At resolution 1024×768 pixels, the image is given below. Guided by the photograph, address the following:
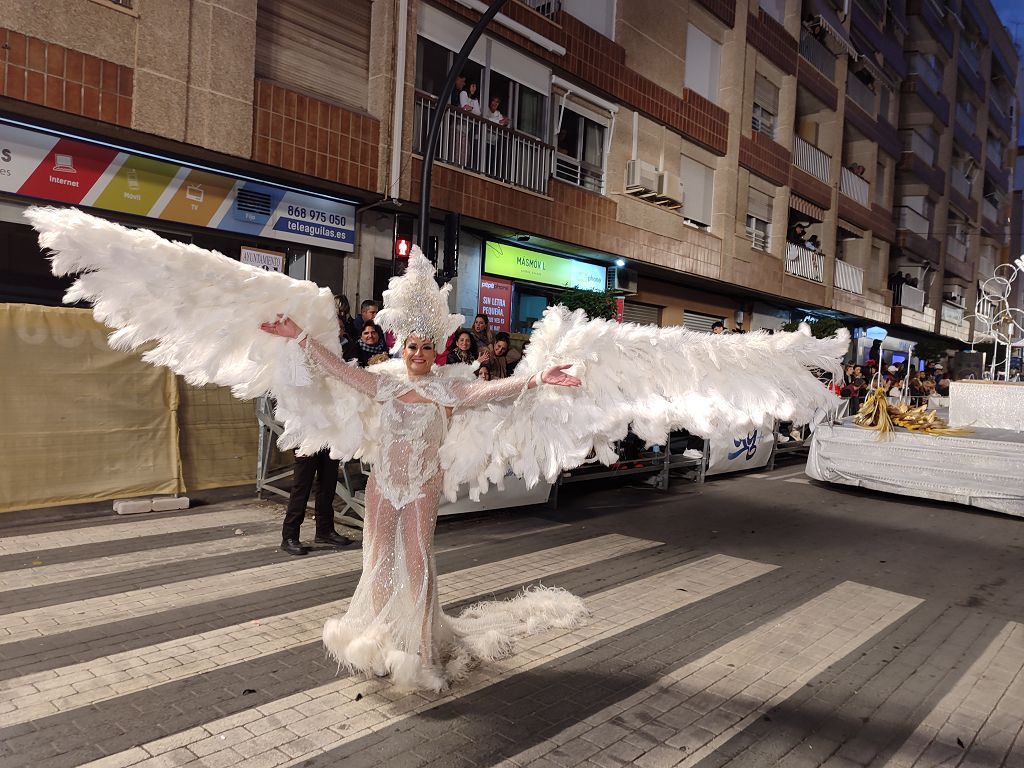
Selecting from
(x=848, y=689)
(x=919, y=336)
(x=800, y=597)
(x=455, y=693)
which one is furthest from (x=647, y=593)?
(x=919, y=336)

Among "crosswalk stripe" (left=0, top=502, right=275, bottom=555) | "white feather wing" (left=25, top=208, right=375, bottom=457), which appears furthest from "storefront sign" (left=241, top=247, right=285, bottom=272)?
"white feather wing" (left=25, top=208, right=375, bottom=457)

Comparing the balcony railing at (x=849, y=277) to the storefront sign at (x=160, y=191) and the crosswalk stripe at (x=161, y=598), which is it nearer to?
the storefront sign at (x=160, y=191)

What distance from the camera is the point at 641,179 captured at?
57.3 ft

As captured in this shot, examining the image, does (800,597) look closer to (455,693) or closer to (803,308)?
(455,693)

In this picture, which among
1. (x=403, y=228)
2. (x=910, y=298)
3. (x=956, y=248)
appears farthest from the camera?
(x=956, y=248)

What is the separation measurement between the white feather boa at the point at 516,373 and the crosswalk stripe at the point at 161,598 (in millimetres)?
1962

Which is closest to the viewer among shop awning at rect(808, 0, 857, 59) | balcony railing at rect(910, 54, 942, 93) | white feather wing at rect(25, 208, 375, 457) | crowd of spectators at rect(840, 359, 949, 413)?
white feather wing at rect(25, 208, 375, 457)

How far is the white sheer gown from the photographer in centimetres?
379

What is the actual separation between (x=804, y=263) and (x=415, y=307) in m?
25.0

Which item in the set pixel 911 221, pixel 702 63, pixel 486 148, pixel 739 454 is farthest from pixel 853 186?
pixel 739 454

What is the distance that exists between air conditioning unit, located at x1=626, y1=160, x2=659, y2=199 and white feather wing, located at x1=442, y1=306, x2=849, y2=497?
1425 centimetres

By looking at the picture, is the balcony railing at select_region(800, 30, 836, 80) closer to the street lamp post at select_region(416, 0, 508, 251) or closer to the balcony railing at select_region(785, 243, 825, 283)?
the balcony railing at select_region(785, 243, 825, 283)

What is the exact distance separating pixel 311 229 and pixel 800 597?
380 inches

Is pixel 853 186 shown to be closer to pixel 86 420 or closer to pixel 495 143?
pixel 495 143
